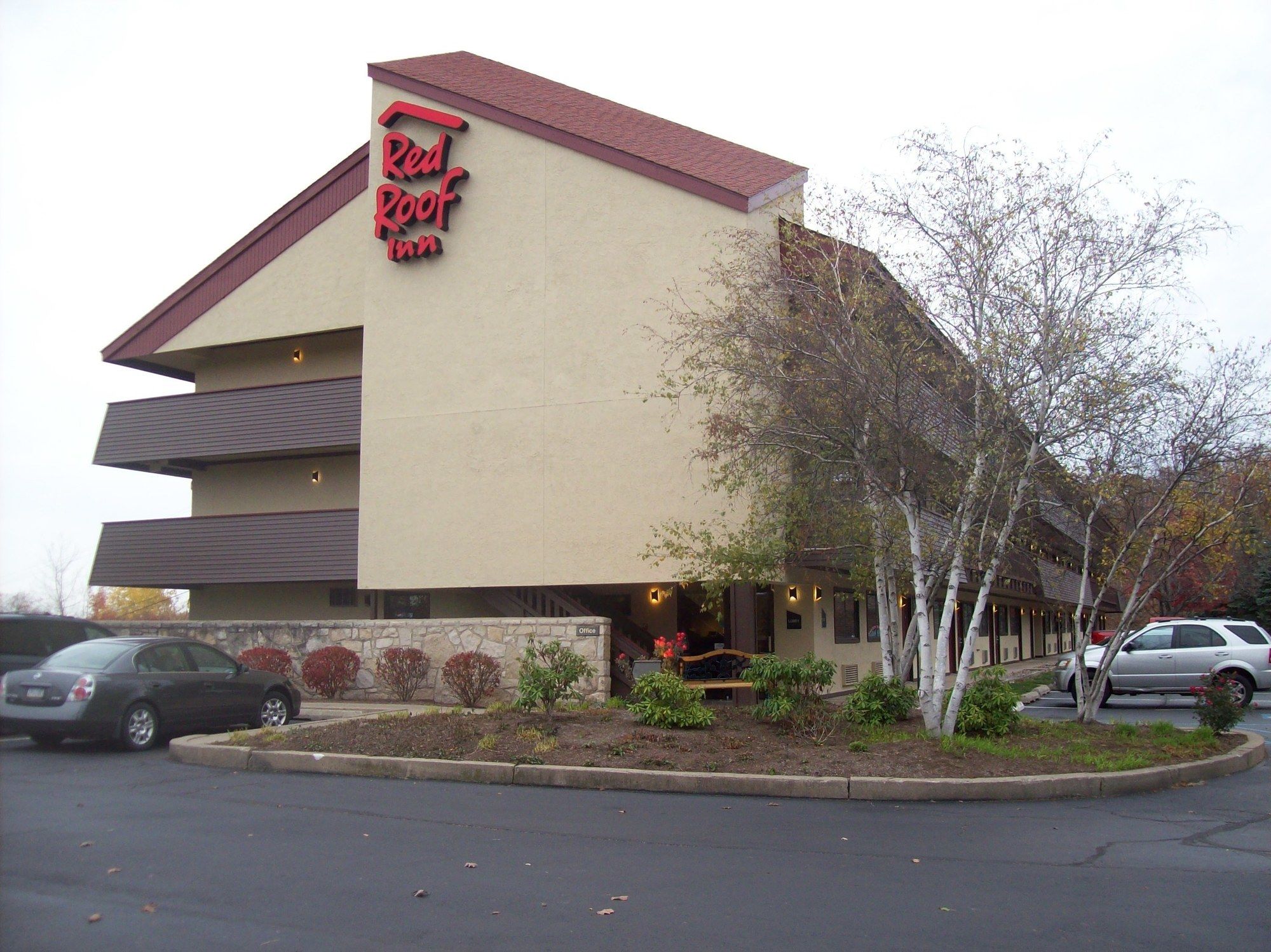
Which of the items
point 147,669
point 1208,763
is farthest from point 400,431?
point 1208,763

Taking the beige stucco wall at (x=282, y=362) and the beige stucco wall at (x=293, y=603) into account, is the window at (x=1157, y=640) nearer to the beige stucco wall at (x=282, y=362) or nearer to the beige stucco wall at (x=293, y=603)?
the beige stucco wall at (x=293, y=603)

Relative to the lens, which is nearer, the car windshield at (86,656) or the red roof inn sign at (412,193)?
the car windshield at (86,656)

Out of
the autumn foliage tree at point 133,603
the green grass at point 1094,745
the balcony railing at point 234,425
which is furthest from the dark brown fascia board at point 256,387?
the autumn foliage tree at point 133,603

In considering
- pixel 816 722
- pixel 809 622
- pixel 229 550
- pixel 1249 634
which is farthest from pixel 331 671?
pixel 1249 634

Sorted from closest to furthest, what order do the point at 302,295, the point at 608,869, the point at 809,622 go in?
the point at 608,869
the point at 809,622
the point at 302,295

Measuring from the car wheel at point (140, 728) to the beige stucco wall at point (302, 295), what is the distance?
529 inches

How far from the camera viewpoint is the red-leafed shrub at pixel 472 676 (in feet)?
57.2

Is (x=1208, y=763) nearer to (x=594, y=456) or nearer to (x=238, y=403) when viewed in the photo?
(x=594, y=456)

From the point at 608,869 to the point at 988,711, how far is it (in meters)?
6.92

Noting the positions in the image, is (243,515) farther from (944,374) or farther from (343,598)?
(944,374)

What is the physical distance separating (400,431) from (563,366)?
159 inches

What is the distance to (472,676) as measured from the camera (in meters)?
17.7

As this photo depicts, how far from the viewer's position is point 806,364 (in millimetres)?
13836

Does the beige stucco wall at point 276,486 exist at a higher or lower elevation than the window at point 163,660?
higher
